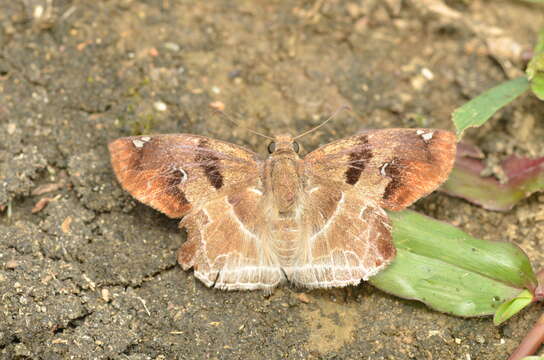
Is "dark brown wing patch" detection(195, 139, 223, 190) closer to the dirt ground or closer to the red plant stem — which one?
the dirt ground

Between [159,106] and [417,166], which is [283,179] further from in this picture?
[159,106]

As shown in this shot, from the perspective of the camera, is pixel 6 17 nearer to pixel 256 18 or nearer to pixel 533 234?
pixel 256 18

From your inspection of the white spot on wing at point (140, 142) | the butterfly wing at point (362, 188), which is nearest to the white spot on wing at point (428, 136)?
the butterfly wing at point (362, 188)

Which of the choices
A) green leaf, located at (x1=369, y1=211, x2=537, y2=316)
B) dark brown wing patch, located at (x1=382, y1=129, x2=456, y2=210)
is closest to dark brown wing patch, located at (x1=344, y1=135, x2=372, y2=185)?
dark brown wing patch, located at (x1=382, y1=129, x2=456, y2=210)

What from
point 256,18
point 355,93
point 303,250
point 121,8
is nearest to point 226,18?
point 256,18

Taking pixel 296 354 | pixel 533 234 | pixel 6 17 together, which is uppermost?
pixel 6 17
